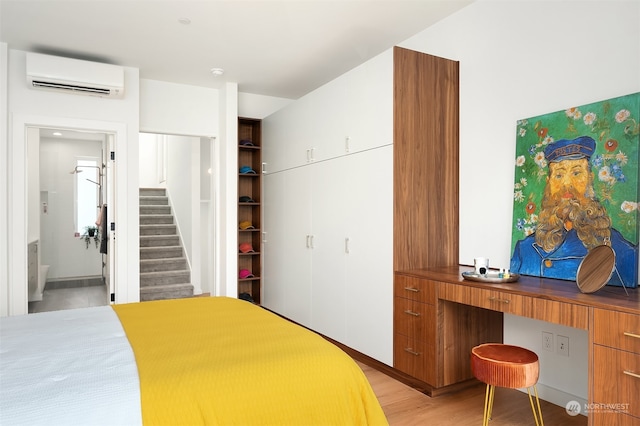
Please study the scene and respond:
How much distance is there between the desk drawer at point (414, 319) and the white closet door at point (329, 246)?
72cm

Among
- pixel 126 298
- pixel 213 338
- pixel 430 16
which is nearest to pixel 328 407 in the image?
pixel 213 338

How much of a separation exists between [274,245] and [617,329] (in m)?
3.53

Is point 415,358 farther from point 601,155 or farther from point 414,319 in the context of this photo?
point 601,155

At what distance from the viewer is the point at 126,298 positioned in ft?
13.9

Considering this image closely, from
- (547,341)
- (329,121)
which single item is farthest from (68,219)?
(547,341)

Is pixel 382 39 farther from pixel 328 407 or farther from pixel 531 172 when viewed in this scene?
pixel 328 407

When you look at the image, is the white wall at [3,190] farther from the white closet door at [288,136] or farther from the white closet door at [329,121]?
the white closet door at [329,121]

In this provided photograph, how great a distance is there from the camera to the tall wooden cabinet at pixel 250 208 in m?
5.16

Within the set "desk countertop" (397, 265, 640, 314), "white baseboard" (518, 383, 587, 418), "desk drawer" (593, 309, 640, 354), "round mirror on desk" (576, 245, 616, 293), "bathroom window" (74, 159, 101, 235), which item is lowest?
"white baseboard" (518, 383, 587, 418)

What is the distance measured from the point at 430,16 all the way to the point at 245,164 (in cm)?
291

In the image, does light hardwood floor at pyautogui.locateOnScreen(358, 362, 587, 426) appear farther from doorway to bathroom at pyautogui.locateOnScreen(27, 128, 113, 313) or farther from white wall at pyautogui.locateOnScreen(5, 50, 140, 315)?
doorway to bathroom at pyautogui.locateOnScreen(27, 128, 113, 313)

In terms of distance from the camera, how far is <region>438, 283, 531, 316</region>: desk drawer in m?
2.12

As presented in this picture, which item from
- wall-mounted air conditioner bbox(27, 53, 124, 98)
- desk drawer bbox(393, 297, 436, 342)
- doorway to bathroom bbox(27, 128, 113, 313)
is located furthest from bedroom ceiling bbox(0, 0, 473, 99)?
desk drawer bbox(393, 297, 436, 342)

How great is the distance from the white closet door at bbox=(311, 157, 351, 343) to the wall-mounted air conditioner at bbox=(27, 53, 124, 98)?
2032 mm
